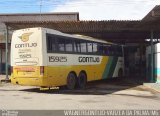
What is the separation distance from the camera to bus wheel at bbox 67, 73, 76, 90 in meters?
20.5

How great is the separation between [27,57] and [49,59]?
1100 millimetres

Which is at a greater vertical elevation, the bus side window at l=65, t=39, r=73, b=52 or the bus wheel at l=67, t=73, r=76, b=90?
the bus side window at l=65, t=39, r=73, b=52

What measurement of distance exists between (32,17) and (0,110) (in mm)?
33401

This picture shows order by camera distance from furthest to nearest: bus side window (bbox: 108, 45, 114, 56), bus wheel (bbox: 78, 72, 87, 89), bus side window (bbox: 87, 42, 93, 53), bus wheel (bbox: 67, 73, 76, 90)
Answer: bus side window (bbox: 108, 45, 114, 56) → bus side window (bbox: 87, 42, 93, 53) → bus wheel (bbox: 78, 72, 87, 89) → bus wheel (bbox: 67, 73, 76, 90)

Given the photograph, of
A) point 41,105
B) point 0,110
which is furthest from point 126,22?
point 0,110

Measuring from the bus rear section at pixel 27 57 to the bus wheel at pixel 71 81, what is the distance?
252cm

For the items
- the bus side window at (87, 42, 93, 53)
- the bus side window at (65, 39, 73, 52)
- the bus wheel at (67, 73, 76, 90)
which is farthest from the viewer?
the bus side window at (87, 42, 93, 53)

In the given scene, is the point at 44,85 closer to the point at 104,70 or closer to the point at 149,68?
the point at 104,70

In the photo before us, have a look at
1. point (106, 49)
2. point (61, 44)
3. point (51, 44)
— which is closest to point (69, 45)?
point (61, 44)

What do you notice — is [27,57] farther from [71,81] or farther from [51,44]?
[71,81]

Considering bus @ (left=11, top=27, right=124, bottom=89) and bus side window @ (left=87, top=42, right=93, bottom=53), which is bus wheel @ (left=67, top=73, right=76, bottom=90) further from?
bus side window @ (left=87, top=42, right=93, bottom=53)

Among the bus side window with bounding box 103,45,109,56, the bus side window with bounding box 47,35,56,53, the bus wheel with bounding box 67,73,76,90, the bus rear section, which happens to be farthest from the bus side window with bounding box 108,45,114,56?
the bus rear section

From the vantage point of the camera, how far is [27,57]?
61.6ft

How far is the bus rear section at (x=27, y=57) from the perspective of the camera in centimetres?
1833
